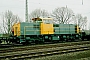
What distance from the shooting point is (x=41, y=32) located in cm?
2269

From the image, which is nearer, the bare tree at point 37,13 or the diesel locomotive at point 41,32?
the diesel locomotive at point 41,32

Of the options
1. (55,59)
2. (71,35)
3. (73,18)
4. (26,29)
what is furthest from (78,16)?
(55,59)

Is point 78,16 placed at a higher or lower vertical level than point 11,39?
higher

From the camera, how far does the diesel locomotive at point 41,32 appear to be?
2138cm

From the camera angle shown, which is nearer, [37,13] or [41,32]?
[41,32]

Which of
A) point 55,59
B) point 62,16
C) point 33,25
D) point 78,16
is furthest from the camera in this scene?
point 78,16

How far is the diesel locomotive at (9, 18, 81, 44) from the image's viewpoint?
21383mm

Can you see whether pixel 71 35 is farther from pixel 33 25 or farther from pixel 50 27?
pixel 33 25

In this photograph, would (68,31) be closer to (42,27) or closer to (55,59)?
(42,27)

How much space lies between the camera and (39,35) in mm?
22328

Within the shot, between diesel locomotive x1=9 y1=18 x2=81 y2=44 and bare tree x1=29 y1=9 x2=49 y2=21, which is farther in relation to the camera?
bare tree x1=29 y1=9 x2=49 y2=21

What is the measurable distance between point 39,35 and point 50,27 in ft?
6.49

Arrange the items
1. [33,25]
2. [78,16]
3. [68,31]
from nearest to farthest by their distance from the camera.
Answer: [33,25], [68,31], [78,16]

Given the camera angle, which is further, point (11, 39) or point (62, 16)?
point (62, 16)
